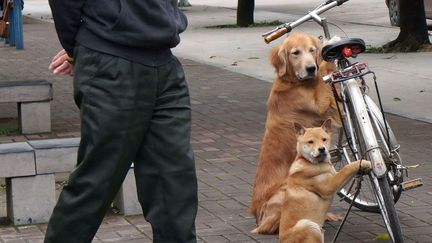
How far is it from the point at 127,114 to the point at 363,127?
1.88 meters

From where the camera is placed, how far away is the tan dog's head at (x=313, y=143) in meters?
5.54

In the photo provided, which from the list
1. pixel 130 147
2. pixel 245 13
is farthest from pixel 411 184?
pixel 245 13

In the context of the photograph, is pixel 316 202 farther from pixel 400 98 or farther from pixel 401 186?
pixel 400 98

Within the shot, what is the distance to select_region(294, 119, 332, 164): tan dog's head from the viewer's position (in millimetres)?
5543

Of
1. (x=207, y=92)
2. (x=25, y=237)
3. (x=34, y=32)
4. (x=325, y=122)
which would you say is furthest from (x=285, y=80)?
(x=34, y=32)

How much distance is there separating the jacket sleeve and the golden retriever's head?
6.87 feet

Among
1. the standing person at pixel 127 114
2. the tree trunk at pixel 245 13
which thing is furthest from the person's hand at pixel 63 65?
the tree trunk at pixel 245 13

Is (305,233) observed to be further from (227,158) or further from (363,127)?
(227,158)

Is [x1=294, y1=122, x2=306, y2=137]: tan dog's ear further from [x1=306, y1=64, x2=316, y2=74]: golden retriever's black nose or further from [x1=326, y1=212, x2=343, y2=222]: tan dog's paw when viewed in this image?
[x1=326, y1=212, x2=343, y2=222]: tan dog's paw

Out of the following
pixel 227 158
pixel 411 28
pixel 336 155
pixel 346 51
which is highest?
pixel 346 51

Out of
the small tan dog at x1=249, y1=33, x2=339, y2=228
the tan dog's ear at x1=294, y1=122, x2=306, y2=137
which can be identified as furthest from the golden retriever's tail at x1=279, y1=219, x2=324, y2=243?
the small tan dog at x1=249, y1=33, x2=339, y2=228

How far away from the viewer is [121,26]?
13.7 feet

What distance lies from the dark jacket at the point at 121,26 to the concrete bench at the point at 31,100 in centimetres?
579

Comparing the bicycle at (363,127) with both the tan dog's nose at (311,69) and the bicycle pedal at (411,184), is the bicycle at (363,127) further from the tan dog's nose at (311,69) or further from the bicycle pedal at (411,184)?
the tan dog's nose at (311,69)
